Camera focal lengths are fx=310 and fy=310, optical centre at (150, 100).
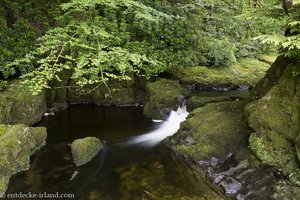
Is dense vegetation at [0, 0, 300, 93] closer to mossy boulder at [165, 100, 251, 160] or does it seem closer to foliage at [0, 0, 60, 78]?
foliage at [0, 0, 60, 78]

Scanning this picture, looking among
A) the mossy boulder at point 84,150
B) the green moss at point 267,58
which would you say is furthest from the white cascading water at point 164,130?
the green moss at point 267,58

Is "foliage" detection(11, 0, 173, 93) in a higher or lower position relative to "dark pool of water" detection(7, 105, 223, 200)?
higher

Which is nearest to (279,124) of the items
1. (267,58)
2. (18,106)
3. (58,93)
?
(18,106)

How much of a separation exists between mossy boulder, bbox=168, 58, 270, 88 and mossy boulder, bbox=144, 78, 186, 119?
1112 mm

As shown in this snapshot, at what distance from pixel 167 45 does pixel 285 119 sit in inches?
269

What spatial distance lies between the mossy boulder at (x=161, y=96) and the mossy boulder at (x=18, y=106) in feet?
13.8

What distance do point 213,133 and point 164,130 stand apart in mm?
2700

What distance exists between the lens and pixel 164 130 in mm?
10898

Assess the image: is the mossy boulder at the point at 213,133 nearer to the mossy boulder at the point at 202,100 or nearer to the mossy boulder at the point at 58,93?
the mossy boulder at the point at 202,100

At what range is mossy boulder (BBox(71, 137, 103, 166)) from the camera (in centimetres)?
836

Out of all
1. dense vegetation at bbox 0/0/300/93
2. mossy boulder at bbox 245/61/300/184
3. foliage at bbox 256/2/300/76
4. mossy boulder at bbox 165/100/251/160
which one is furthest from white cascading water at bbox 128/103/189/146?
foliage at bbox 256/2/300/76

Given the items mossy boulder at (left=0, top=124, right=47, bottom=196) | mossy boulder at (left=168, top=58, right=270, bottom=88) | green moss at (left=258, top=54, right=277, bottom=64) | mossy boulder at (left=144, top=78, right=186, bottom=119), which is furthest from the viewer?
green moss at (left=258, top=54, right=277, bottom=64)

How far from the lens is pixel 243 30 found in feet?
52.5

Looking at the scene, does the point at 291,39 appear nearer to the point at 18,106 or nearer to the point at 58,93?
the point at 18,106
